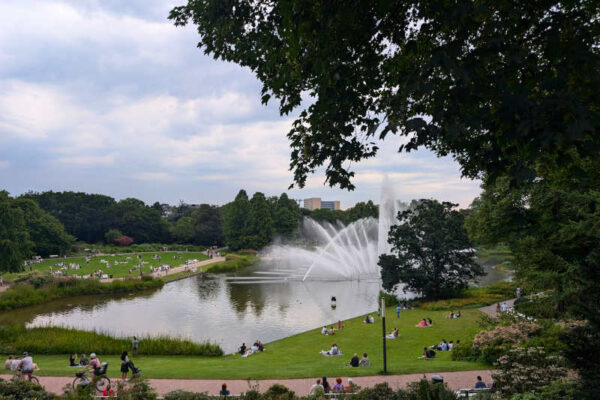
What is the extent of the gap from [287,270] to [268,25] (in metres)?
47.3

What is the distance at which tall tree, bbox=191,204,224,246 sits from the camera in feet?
310

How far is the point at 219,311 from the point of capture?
30031mm

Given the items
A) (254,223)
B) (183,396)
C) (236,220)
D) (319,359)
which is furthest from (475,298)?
(236,220)

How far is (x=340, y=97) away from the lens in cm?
691

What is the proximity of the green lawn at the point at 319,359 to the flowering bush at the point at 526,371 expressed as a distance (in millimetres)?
3184

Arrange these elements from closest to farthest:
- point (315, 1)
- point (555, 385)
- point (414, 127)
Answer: point (414, 127)
point (315, 1)
point (555, 385)

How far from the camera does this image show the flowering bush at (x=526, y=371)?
1033 centimetres

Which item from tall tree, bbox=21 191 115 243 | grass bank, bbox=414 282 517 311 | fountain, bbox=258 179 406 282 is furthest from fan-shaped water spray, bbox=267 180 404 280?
tall tree, bbox=21 191 115 243

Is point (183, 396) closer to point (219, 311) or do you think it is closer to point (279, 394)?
point (279, 394)

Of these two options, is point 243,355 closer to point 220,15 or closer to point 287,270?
point 220,15

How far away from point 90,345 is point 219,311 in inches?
401

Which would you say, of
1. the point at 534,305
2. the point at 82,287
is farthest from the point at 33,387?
the point at 82,287

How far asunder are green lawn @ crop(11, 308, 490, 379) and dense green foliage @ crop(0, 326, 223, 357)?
63 centimetres

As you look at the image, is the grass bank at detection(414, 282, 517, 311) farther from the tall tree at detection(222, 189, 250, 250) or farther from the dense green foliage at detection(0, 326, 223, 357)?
the tall tree at detection(222, 189, 250, 250)
